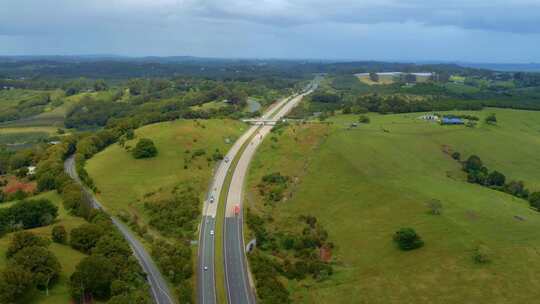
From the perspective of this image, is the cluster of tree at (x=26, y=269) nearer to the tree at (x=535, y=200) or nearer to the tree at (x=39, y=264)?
the tree at (x=39, y=264)

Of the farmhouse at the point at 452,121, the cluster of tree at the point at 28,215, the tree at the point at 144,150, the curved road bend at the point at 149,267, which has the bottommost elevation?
the curved road bend at the point at 149,267

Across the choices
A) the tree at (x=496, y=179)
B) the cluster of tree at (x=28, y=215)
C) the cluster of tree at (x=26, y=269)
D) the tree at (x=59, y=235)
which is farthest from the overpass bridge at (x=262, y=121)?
the cluster of tree at (x=26, y=269)

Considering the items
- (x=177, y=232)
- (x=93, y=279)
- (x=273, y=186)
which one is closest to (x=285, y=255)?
(x=177, y=232)

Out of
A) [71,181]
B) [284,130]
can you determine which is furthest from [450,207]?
[71,181]

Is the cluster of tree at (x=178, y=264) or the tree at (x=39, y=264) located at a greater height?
the tree at (x=39, y=264)

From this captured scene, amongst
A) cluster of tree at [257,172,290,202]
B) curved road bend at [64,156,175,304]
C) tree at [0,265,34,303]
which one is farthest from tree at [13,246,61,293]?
cluster of tree at [257,172,290,202]

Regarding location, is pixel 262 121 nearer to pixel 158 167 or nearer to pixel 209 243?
pixel 158 167
